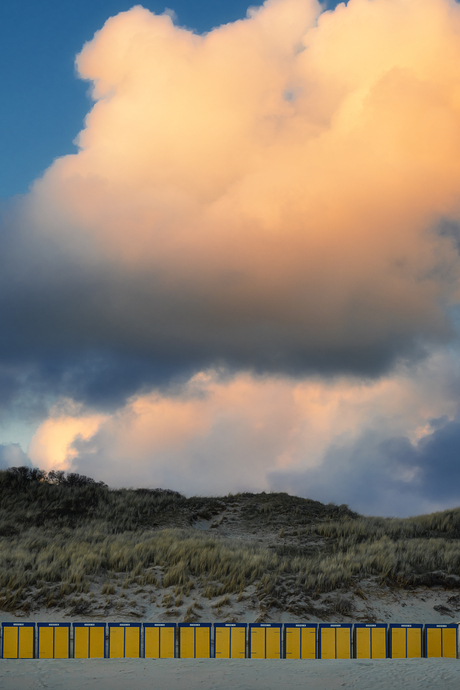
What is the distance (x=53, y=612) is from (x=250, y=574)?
25.4 ft

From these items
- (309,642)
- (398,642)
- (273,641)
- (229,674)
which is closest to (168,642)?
(229,674)

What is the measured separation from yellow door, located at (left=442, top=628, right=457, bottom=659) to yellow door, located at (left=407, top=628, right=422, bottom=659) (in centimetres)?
68

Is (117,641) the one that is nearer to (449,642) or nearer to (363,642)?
(363,642)

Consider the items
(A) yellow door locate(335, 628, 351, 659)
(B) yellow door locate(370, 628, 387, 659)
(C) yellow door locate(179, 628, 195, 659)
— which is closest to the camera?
(C) yellow door locate(179, 628, 195, 659)

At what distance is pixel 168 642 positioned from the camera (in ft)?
54.3

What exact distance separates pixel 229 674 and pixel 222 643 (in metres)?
Result: 2.22

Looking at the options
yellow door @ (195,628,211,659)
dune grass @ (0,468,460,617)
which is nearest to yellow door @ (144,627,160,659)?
yellow door @ (195,628,211,659)

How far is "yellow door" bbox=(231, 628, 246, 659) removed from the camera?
54.2 ft

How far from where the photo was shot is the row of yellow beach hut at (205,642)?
1653 cm

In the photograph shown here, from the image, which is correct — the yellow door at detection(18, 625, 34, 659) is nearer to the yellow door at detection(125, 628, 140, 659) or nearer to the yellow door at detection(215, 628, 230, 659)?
the yellow door at detection(125, 628, 140, 659)

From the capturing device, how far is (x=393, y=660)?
15391 mm

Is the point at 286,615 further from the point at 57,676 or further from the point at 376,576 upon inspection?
the point at 57,676

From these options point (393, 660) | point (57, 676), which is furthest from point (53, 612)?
point (393, 660)

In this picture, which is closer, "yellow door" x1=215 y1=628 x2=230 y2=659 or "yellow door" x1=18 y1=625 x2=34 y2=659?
"yellow door" x1=215 y1=628 x2=230 y2=659
